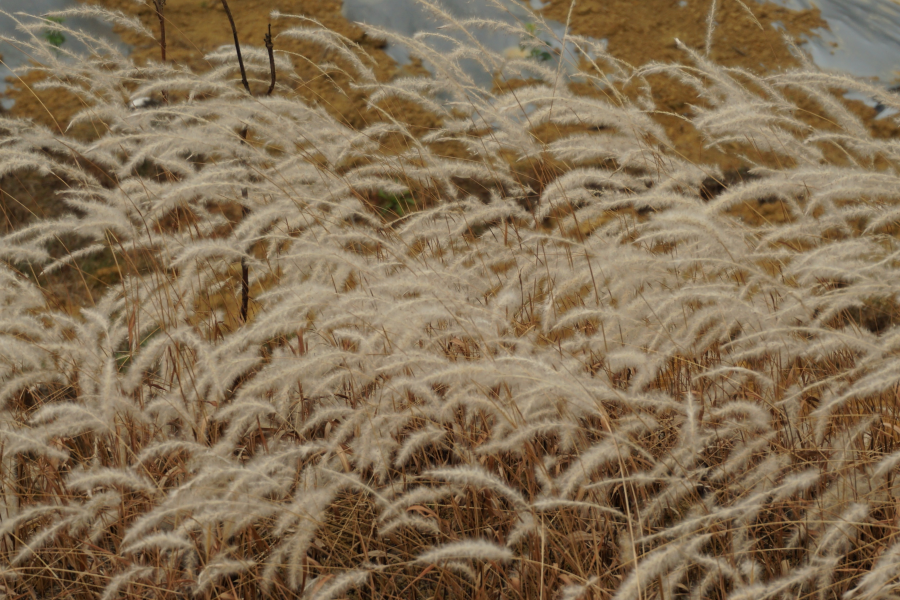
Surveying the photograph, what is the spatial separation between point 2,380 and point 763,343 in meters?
2.01

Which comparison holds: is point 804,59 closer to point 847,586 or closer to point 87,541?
point 847,586

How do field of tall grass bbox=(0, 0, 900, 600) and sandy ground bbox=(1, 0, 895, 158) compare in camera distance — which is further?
sandy ground bbox=(1, 0, 895, 158)

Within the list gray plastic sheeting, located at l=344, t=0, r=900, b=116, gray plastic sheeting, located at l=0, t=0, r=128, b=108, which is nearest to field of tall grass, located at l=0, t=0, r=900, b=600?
gray plastic sheeting, located at l=344, t=0, r=900, b=116

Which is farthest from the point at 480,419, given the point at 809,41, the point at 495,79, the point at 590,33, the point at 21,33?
the point at 21,33

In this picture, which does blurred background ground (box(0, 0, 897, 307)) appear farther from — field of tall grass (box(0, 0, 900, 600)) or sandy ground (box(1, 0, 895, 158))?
field of tall grass (box(0, 0, 900, 600))

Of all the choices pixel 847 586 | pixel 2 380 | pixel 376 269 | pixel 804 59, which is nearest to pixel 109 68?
pixel 2 380

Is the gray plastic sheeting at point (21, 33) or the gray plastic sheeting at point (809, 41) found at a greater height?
the gray plastic sheeting at point (809, 41)

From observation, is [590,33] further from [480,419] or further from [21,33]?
[21,33]

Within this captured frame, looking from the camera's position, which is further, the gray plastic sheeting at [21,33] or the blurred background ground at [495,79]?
the gray plastic sheeting at [21,33]

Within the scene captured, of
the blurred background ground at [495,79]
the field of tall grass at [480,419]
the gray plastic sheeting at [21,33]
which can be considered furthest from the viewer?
the gray plastic sheeting at [21,33]

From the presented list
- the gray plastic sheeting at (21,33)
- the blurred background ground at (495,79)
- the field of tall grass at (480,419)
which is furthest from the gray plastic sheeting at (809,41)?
the field of tall grass at (480,419)

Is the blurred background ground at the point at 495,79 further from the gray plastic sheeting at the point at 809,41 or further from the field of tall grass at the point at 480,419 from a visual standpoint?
the field of tall grass at the point at 480,419

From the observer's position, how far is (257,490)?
137 cm

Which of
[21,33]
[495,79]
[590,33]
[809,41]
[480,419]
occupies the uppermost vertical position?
[809,41]
